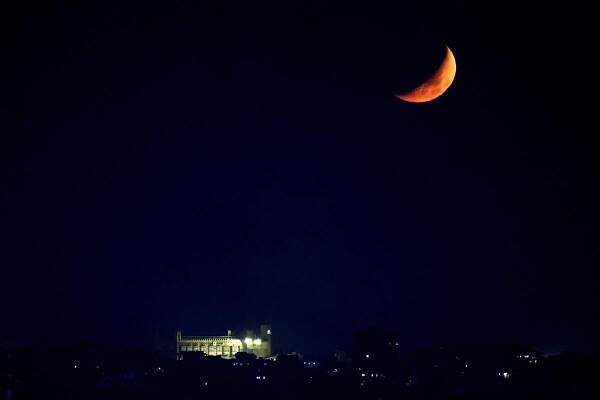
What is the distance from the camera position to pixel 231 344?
122625mm

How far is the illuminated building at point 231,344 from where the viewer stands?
121m

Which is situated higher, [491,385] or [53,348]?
[53,348]

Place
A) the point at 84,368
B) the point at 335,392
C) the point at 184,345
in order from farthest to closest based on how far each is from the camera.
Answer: the point at 184,345, the point at 84,368, the point at 335,392

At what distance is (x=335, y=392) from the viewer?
1891 inches

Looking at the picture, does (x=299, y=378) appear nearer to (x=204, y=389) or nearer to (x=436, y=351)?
(x=204, y=389)

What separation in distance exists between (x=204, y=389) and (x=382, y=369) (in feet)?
88.7

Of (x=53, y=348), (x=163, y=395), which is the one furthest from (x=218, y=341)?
(x=163, y=395)

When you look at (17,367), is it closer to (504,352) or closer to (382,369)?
(382,369)

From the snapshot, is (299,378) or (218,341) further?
(218,341)

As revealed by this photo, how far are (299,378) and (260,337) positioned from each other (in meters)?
65.1

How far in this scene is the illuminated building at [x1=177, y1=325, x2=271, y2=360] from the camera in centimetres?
12069

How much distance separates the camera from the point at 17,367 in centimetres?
5716

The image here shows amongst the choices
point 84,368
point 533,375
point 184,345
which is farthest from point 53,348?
point 533,375

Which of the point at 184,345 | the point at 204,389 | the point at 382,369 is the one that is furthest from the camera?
the point at 184,345
